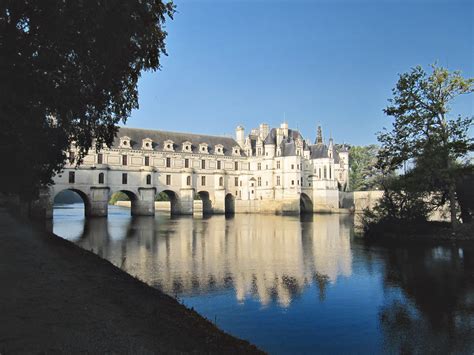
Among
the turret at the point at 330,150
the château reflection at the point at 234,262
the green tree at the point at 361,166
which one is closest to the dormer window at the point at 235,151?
the turret at the point at 330,150

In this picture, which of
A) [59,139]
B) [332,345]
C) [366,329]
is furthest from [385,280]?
[59,139]

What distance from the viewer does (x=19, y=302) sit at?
698cm

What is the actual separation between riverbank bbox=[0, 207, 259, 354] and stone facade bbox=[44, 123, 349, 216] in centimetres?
4515

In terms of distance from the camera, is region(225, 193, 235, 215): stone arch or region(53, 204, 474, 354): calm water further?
region(225, 193, 235, 215): stone arch

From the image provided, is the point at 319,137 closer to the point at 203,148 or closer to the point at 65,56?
the point at 203,148

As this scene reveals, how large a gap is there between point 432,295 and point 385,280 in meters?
2.48

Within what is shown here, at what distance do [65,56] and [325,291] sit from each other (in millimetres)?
10180

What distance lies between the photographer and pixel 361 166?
8806 cm

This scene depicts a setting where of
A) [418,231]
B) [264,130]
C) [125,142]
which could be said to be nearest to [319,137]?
[264,130]

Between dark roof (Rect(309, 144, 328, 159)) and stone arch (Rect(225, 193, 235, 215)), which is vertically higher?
dark roof (Rect(309, 144, 328, 159))

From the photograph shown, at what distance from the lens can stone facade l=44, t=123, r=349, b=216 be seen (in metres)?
56.3

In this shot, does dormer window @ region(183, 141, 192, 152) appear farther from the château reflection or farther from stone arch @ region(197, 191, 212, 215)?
the château reflection

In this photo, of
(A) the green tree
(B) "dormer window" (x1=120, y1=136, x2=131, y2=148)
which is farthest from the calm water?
(A) the green tree

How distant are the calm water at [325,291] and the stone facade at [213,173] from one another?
35007 mm
